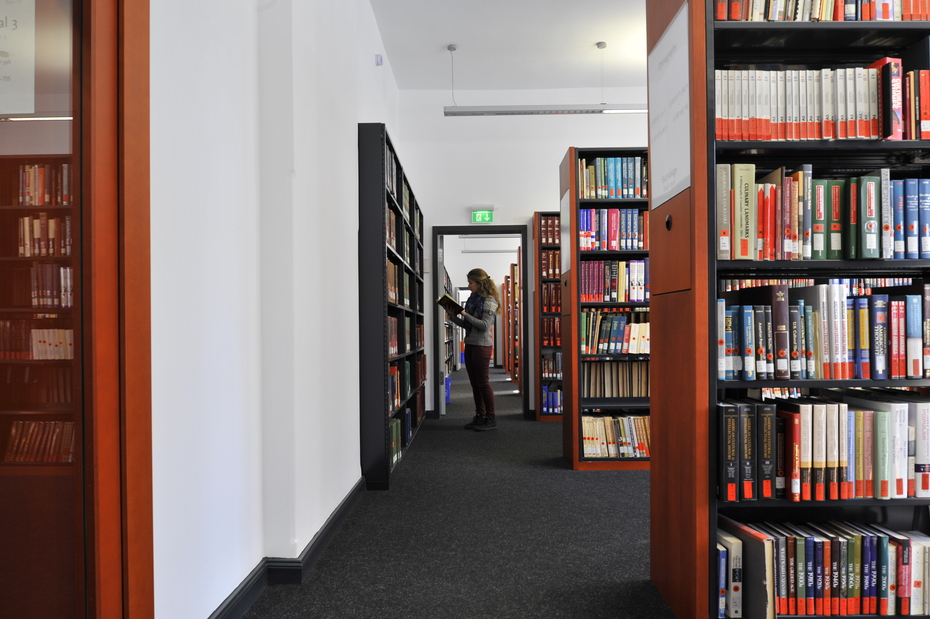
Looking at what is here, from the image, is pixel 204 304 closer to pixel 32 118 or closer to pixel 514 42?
pixel 32 118

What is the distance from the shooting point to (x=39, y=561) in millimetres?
1202

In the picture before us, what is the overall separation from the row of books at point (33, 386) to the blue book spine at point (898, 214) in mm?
2284

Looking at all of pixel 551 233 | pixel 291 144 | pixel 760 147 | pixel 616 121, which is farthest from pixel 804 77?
pixel 616 121

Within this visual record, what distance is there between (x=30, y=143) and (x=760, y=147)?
193 centimetres

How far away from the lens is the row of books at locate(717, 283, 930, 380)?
1.87 m

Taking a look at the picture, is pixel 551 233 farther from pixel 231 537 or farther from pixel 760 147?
pixel 231 537

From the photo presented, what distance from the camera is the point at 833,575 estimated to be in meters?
1.86

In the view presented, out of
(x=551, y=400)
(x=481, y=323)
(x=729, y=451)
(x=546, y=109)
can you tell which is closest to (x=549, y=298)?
(x=481, y=323)

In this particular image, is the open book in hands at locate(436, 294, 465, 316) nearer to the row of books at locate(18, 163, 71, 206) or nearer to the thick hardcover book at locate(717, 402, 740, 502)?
the thick hardcover book at locate(717, 402, 740, 502)

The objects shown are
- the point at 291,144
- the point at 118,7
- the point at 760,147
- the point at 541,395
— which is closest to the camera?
the point at 118,7

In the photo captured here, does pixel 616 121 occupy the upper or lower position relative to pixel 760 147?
upper

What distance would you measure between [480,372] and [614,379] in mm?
1736

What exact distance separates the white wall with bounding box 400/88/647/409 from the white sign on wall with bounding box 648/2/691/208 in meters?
4.50

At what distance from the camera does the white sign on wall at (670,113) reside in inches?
75.9
